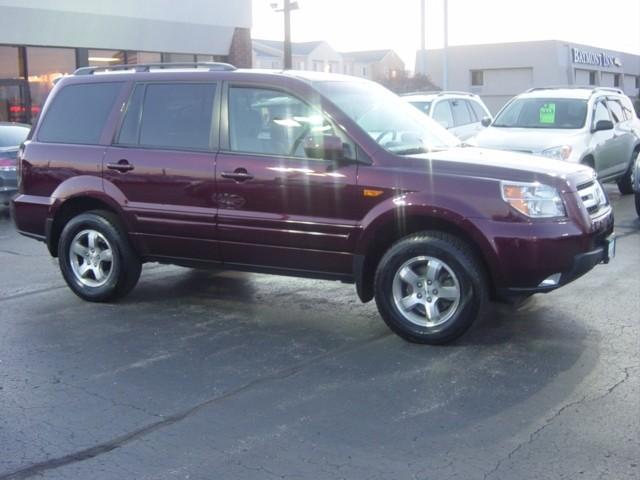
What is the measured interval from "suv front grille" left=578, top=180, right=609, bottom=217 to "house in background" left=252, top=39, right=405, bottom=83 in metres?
67.7

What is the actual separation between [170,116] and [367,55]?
94456mm

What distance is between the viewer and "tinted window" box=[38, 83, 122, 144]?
24.2 feet

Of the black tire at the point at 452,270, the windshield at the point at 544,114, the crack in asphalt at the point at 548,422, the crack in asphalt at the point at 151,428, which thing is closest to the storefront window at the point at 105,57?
the windshield at the point at 544,114

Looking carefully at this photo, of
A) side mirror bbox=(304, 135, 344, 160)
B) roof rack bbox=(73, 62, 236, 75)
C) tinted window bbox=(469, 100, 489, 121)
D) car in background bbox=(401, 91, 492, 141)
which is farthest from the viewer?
tinted window bbox=(469, 100, 489, 121)

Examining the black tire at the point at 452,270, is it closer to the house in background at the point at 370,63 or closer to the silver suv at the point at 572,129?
the silver suv at the point at 572,129

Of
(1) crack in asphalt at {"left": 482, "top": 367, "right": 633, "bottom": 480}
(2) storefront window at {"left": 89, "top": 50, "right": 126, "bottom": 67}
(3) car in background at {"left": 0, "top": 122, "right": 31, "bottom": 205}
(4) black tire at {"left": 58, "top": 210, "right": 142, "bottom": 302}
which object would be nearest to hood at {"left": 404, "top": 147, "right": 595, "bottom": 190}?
(1) crack in asphalt at {"left": 482, "top": 367, "right": 633, "bottom": 480}

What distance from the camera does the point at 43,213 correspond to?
758 cm

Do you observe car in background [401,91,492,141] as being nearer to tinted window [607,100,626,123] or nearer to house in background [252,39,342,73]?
tinted window [607,100,626,123]

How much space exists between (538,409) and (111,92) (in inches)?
181

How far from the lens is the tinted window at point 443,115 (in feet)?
53.1

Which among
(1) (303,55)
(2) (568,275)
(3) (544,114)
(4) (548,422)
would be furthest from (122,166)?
(1) (303,55)

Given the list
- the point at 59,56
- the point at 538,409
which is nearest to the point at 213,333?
the point at 538,409

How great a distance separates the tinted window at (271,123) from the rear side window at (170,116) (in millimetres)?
261

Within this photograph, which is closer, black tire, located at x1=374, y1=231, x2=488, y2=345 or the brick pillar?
black tire, located at x1=374, y1=231, x2=488, y2=345
